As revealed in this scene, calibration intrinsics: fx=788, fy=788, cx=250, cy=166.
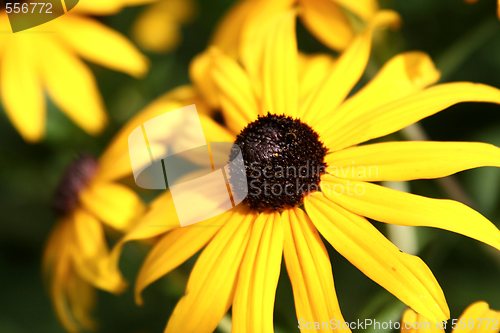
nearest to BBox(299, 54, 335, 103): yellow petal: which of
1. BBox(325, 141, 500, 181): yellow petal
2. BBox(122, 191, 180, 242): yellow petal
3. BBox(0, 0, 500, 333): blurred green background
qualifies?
BBox(0, 0, 500, 333): blurred green background

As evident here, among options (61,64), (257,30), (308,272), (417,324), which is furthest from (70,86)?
(417,324)

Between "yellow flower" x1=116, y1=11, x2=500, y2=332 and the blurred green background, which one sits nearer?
"yellow flower" x1=116, y1=11, x2=500, y2=332

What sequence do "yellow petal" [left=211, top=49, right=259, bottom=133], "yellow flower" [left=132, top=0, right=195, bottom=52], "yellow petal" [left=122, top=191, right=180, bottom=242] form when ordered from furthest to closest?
"yellow flower" [left=132, top=0, right=195, bottom=52]
"yellow petal" [left=211, top=49, right=259, bottom=133]
"yellow petal" [left=122, top=191, right=180, bottom=242]

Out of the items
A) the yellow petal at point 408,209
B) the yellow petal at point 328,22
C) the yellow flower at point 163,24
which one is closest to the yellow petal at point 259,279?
the yellow petal at point 408,209

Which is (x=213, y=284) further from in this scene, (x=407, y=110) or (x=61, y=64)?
(x=61, y=64)

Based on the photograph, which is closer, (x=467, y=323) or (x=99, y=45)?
(x=467, y=323)

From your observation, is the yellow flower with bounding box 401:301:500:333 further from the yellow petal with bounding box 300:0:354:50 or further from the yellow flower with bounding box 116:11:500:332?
the yellow petal with bounding box 300:0:354:50

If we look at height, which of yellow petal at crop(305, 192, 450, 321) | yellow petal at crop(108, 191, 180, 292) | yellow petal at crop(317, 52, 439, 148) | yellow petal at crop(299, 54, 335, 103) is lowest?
yellow petal at crop(305, 192, 450, 321)
